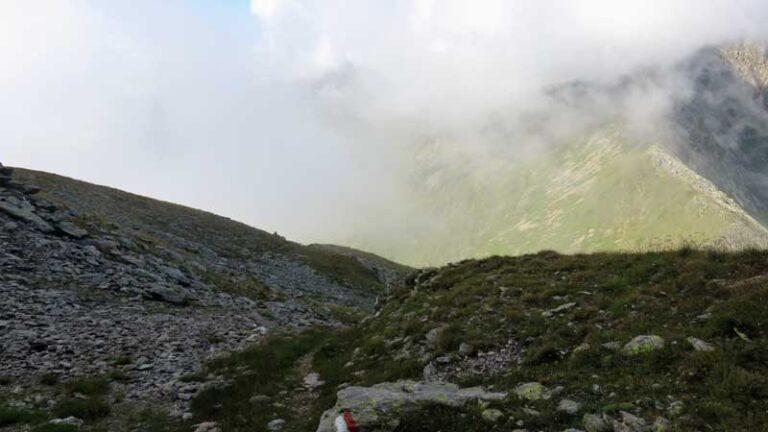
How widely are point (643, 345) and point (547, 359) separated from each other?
303cm

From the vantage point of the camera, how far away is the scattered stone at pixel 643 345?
15211 mm

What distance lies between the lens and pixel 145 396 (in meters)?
20.7

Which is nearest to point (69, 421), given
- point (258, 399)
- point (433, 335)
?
point (258, 399)

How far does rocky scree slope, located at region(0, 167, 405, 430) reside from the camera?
21641 millimetres

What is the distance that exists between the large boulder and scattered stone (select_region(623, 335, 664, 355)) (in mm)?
4065

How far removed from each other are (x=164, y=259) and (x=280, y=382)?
27.0m

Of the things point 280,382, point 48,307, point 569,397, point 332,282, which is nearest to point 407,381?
point 569,397

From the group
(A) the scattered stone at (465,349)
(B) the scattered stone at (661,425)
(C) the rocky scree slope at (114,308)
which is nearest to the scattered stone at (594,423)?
(B) the scattered stone at (661,425)

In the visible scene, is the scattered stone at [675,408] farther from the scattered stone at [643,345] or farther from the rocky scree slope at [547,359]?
the scattered stone at [643,345]

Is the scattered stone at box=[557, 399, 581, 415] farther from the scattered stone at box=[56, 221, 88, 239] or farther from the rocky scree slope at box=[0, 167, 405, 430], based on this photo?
the scattered stone at box=[56, 221, 88, 239]

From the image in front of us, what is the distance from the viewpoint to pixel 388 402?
566 inches

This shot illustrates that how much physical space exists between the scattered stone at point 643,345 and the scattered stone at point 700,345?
0.76 meters

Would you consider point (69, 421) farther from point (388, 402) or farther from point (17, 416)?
point (388, 402)

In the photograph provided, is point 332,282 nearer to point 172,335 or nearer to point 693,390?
point 172,335
